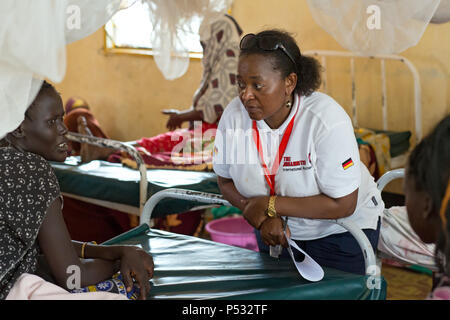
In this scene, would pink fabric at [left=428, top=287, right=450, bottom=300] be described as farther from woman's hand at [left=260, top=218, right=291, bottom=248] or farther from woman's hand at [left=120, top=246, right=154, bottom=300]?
woman's hand at [left=120, top=246, right=154, bottom=300]

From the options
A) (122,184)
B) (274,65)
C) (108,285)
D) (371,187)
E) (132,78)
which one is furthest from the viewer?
(132,78)

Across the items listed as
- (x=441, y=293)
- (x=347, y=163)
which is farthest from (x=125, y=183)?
(x=441, y=293)

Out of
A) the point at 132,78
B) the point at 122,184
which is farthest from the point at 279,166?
the point at 132,78

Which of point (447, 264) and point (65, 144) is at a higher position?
point (65, 144)

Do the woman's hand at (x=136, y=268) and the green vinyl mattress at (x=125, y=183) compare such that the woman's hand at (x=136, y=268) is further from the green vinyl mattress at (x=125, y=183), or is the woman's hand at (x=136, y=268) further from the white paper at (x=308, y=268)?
the green vinyl mattress at (x=125, y=183)

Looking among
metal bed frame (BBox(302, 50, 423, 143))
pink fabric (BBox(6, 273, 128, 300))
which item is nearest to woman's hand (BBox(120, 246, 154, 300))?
pink fabric (BBox(6, 273, 128, 300))

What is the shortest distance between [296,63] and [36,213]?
3.24 ft

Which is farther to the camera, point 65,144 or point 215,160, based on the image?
point 215,160

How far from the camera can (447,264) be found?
1.09 m

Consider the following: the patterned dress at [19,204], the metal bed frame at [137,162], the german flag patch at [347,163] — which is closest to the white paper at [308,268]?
the german flag patch at [347,163]

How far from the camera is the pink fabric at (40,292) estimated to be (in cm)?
139

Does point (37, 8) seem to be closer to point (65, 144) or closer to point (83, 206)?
point (65, 144)

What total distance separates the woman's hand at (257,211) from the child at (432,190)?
0.71 meters

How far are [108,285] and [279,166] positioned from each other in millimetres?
681
